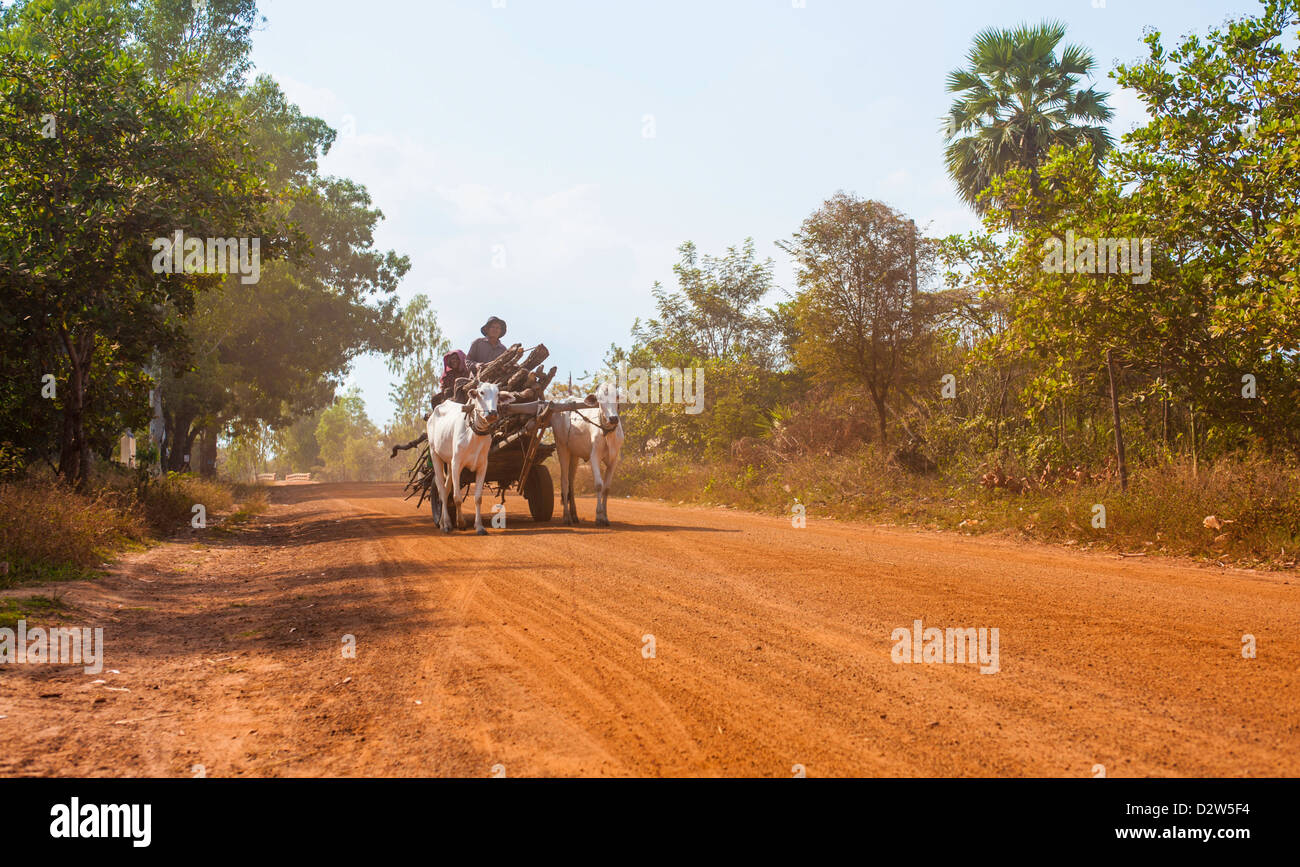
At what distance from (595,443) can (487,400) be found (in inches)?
113

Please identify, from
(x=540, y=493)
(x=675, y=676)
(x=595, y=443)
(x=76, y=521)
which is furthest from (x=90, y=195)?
(x=675, y=676)

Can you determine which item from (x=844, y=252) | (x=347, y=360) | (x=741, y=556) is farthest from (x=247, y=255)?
(x=347, y=360)

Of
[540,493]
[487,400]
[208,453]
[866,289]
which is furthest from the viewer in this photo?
[208,453]

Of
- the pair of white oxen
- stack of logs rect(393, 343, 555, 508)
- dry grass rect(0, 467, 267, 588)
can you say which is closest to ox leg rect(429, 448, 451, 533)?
the pair of white oxen

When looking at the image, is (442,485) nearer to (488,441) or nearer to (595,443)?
(488,441)

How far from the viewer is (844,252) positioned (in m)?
18.5

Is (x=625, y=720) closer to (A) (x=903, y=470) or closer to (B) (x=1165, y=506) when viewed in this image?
(B) (x=1165, y=506)

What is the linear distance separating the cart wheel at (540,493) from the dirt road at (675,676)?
5530mm

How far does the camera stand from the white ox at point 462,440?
11.9 m

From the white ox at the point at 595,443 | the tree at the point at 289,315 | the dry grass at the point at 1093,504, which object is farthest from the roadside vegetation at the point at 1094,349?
the tree at the point at 289,315

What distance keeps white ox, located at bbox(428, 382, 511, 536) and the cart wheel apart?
1488mm

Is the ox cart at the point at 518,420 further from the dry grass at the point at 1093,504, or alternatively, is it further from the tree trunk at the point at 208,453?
the tree trunk at the point at 208,453

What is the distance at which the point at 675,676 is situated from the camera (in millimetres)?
4766
